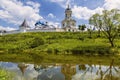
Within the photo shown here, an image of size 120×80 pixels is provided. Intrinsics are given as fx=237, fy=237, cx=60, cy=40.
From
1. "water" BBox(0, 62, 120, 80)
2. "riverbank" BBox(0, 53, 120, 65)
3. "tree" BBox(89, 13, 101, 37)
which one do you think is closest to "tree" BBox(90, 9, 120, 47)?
"tree" BBox(89, 13, 101, 37)

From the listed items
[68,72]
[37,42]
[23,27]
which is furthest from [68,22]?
[68,72]

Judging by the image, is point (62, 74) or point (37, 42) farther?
point (37, 42)

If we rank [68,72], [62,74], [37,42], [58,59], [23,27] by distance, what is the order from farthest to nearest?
[23,27]
[37,42]
[58,59]
[68,72]
[62,74]

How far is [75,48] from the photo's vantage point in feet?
223

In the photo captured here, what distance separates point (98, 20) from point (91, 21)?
215 centimetres

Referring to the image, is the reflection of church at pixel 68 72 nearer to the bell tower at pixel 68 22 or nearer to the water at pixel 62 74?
the water at pixel 62 74

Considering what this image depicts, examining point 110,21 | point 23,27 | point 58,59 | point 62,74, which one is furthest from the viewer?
point 23,27

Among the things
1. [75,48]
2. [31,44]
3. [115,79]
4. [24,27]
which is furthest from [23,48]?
[115,79]

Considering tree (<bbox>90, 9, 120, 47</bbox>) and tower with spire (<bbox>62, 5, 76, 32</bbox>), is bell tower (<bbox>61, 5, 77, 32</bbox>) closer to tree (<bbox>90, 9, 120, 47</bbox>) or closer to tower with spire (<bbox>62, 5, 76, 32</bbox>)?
tower with spire (<bbox>62, 5, 76, 32</bbox>)

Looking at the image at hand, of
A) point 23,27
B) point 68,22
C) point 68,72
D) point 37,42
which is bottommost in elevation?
point 68,72

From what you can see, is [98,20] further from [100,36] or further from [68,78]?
[68,78]

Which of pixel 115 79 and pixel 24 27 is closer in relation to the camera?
pixel 115 79

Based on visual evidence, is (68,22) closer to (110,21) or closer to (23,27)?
(23,27)

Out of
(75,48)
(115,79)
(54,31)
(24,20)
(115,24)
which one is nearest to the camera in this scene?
(115,79)
